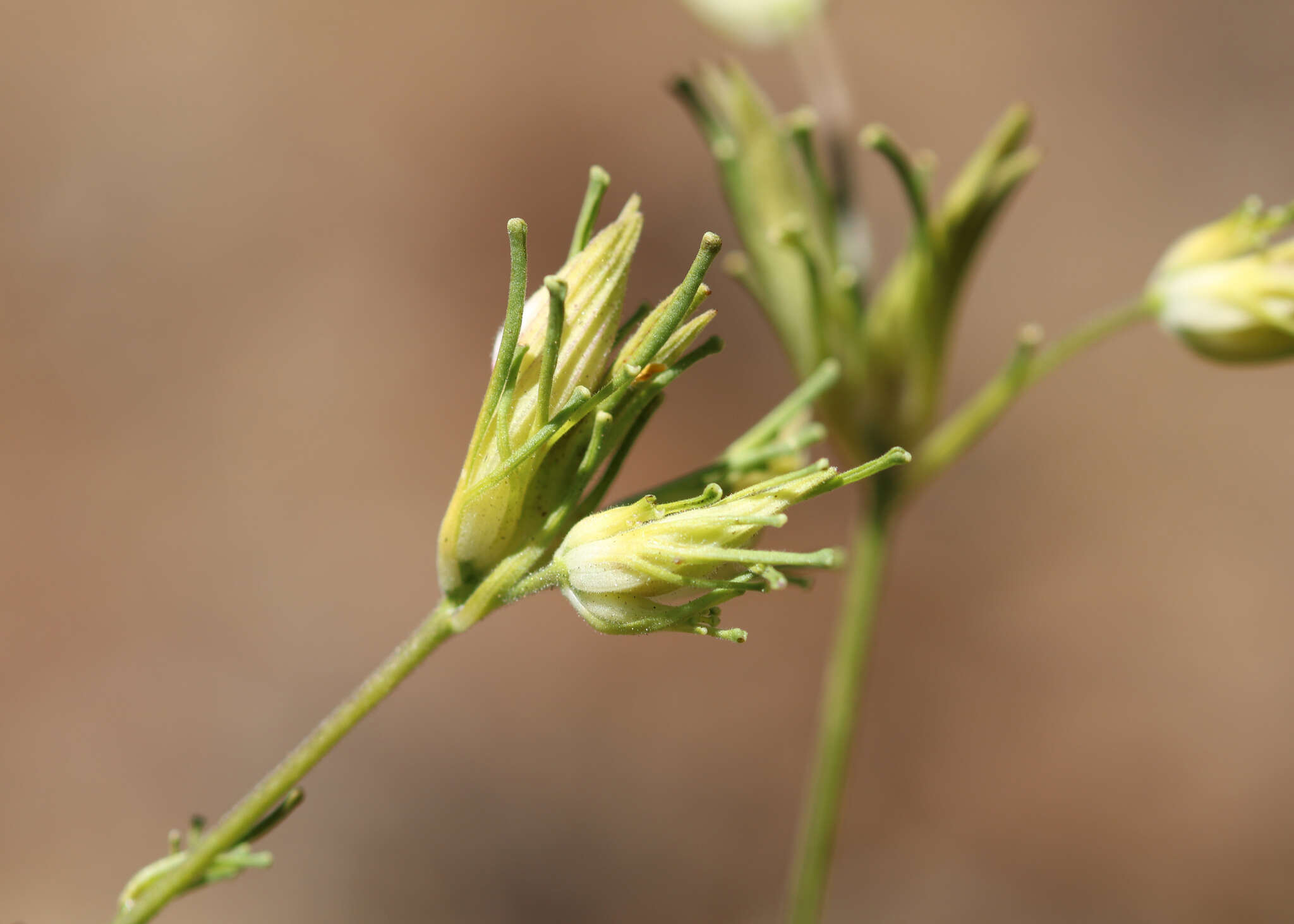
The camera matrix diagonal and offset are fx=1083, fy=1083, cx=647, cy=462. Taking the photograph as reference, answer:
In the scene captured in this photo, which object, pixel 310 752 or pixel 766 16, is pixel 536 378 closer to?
pixel 310 752

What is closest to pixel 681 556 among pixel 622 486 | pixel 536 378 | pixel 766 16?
pixel 536 378

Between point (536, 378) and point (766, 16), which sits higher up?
point (766, 16)

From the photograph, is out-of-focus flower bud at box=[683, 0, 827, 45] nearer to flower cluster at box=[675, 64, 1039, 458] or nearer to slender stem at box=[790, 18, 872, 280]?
slender stem at box=[790, 18, 872, 280]

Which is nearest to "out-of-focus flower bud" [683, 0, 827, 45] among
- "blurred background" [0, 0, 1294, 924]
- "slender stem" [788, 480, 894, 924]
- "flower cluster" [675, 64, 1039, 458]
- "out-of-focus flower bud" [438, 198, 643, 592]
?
"flower cluster" [675, 64, 1039, 458]

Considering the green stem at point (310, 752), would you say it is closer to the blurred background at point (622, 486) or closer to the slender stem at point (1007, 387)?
the slender stem at point (1007, 387)

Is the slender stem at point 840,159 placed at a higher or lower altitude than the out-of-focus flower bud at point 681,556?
higher

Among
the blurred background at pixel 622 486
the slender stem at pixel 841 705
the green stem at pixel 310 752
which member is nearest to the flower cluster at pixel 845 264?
the slender stem at pixel 841 705
